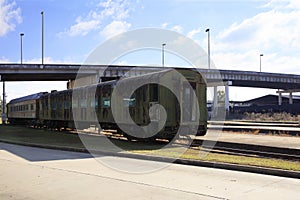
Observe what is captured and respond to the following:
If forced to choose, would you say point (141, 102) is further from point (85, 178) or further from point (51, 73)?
point (51, 73)

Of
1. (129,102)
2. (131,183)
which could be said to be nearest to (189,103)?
(129,102)

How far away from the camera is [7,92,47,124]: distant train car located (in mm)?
34412

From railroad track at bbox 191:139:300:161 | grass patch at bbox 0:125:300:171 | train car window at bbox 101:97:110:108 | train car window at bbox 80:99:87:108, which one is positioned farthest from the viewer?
train car window at bbox 80:99:87:108

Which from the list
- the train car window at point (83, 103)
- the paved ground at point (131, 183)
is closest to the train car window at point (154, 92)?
the paved ground at point (131, 183)

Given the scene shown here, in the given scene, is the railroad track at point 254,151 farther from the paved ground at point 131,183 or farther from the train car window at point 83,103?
the train car window at point 83,103

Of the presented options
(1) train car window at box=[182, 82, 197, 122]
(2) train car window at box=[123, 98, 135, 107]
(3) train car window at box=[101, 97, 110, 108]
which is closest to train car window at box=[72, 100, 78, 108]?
(3) train car window at box=[101, 97, 110, 108]

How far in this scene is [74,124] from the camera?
24953 mm

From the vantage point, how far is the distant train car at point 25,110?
113 ft

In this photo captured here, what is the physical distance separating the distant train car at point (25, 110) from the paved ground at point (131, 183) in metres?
23.7

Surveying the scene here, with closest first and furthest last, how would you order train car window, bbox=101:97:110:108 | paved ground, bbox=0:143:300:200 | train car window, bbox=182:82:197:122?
paved ground, bbox=0:143:300:200 < train car window, bbox=182:82:197:122 < train car window, bbox=101:97:110:108

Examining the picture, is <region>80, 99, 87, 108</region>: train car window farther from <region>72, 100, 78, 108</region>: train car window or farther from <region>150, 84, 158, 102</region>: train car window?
<region>150, 84, 158, 102</region>: train car window

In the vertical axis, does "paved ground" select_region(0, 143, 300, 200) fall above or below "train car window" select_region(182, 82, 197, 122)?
below

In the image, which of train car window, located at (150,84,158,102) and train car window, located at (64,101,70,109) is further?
train car window, located at (64,101,70,109)

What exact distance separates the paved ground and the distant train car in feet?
77.7
